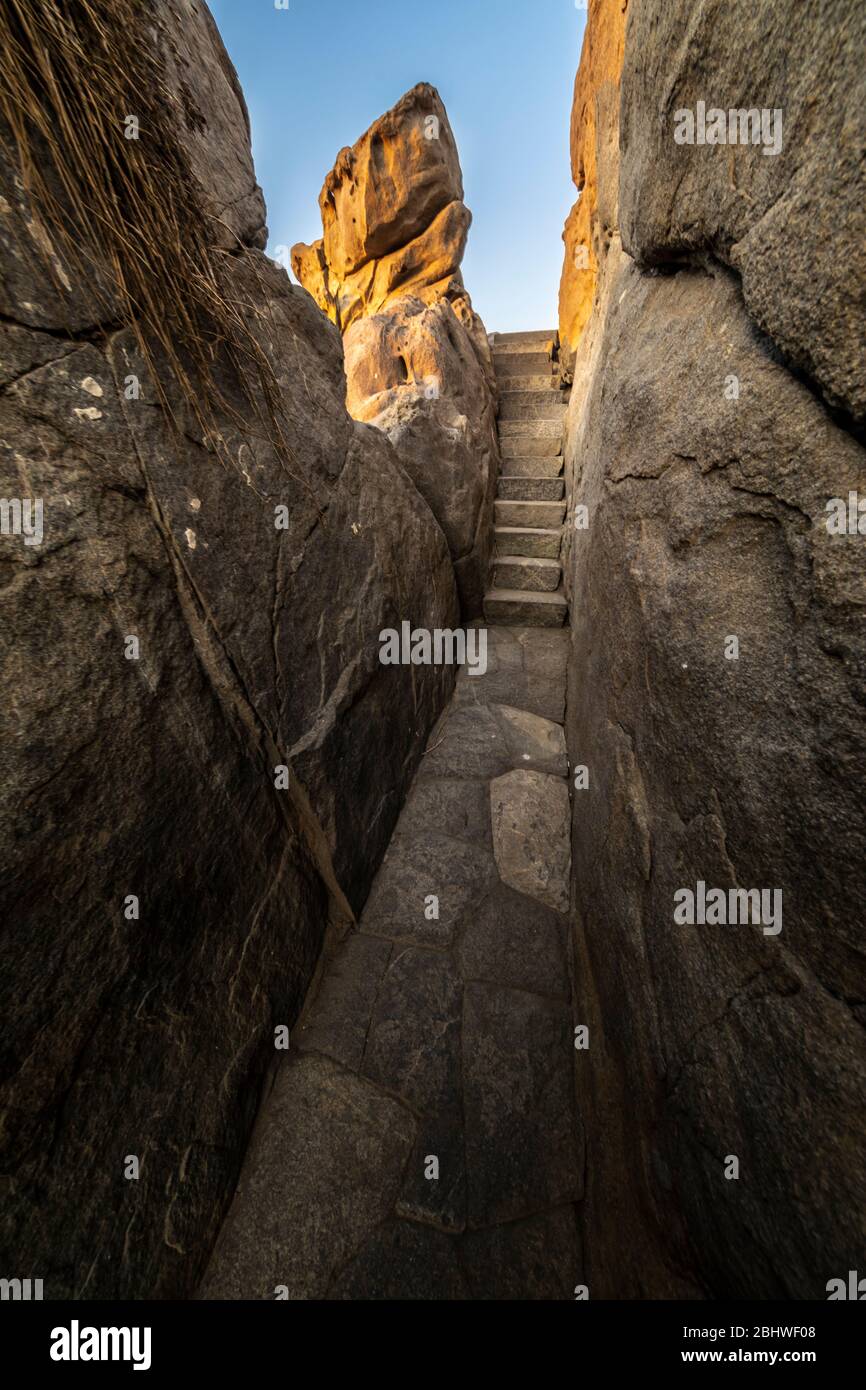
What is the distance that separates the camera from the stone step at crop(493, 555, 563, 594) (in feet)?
17.6

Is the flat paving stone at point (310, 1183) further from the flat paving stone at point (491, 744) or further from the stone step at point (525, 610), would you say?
the stone step at point (525, 610)

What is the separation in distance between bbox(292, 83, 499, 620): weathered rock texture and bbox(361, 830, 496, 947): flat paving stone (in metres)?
2.85

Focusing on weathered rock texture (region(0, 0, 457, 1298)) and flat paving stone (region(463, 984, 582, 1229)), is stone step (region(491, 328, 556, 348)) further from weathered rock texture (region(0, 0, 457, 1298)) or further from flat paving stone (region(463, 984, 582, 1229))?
flat paving stone (region(463, 984, 582, 1229))

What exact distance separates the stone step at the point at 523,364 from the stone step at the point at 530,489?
282 centimetres

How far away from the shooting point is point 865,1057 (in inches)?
33.2

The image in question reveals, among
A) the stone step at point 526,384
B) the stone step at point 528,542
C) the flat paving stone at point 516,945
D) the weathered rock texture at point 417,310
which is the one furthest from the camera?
the stone step at point 526,384

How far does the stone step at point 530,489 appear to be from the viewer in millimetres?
5992

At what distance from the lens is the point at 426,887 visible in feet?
9.07

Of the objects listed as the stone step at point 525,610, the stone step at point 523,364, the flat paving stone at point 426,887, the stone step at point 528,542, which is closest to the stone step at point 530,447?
the stone step at point 528,542

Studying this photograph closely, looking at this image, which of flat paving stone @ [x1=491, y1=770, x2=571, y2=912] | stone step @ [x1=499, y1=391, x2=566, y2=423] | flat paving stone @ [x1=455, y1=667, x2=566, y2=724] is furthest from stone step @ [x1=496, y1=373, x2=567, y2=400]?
flat paving stone @ [x1=491, y1=770, x2=571, y2=912]

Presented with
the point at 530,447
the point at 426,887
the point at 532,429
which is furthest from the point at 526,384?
the point at 426,887

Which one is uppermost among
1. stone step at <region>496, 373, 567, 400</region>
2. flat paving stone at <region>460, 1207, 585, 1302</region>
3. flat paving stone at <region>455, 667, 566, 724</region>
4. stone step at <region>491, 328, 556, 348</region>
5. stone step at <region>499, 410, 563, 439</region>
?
stone step at <region>491, 328, 556, 348</region>
